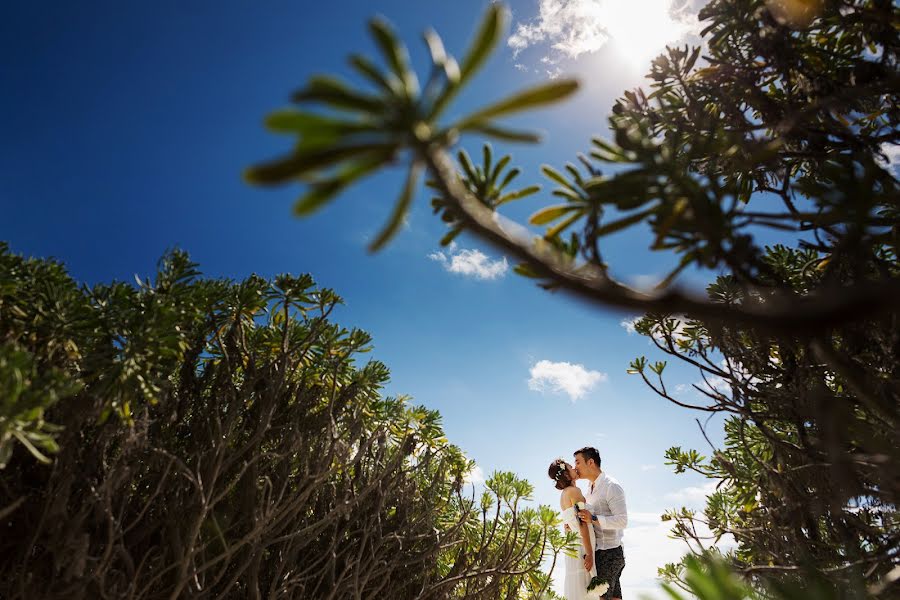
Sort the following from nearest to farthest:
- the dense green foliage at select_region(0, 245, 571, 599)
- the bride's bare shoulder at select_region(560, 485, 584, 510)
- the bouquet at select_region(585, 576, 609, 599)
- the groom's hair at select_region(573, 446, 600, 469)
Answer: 1. the dense green foliage at select_region(0, 245, 571, 599)
2. the bouquet at select_region(585, 576, 609, 599)
3. the bride's bare shoulder at select_region(560, 485, 584, 510)
4. the groom's hair at select_region(573, 446, 600, 469)

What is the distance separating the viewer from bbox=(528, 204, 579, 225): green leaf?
3.44 feet

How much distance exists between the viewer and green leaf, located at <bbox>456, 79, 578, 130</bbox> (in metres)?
0.61

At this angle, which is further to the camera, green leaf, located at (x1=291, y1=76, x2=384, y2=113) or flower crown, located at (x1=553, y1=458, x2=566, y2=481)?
flower crown, located at (x1=553, y1=458, x2=566, y2=481)

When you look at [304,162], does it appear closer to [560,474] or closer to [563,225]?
[563,225]

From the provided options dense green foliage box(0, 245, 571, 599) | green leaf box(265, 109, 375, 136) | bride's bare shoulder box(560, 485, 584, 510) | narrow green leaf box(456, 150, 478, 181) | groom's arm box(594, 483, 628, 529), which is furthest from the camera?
bride's bare shoulder box(560, 485, 584, 510)

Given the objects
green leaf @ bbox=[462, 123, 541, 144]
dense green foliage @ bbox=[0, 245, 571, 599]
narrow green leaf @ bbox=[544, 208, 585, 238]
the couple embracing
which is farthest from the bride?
green leaf @ bbox=[462, 123, 541, 144]

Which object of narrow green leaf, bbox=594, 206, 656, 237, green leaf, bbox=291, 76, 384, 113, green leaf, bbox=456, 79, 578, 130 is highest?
narrow green leaf, bbox=594, 206, 656, 237

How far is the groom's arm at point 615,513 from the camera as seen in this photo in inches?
193

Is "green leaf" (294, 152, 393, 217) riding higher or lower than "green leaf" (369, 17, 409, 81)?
lower

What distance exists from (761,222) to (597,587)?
460 centimetres

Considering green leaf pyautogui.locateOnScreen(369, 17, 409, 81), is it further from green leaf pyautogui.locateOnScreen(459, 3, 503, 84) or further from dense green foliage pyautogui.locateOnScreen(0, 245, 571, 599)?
dense green foliage pyautogui.locateOnScreen(0, 245, 571, 599)

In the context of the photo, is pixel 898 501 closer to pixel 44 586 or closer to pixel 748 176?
pixel 748 176

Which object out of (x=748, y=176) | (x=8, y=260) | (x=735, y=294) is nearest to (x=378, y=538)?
(x=8, y=260)

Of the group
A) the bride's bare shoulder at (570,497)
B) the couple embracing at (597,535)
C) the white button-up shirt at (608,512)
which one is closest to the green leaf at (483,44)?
the couple embracing at (597,535)
